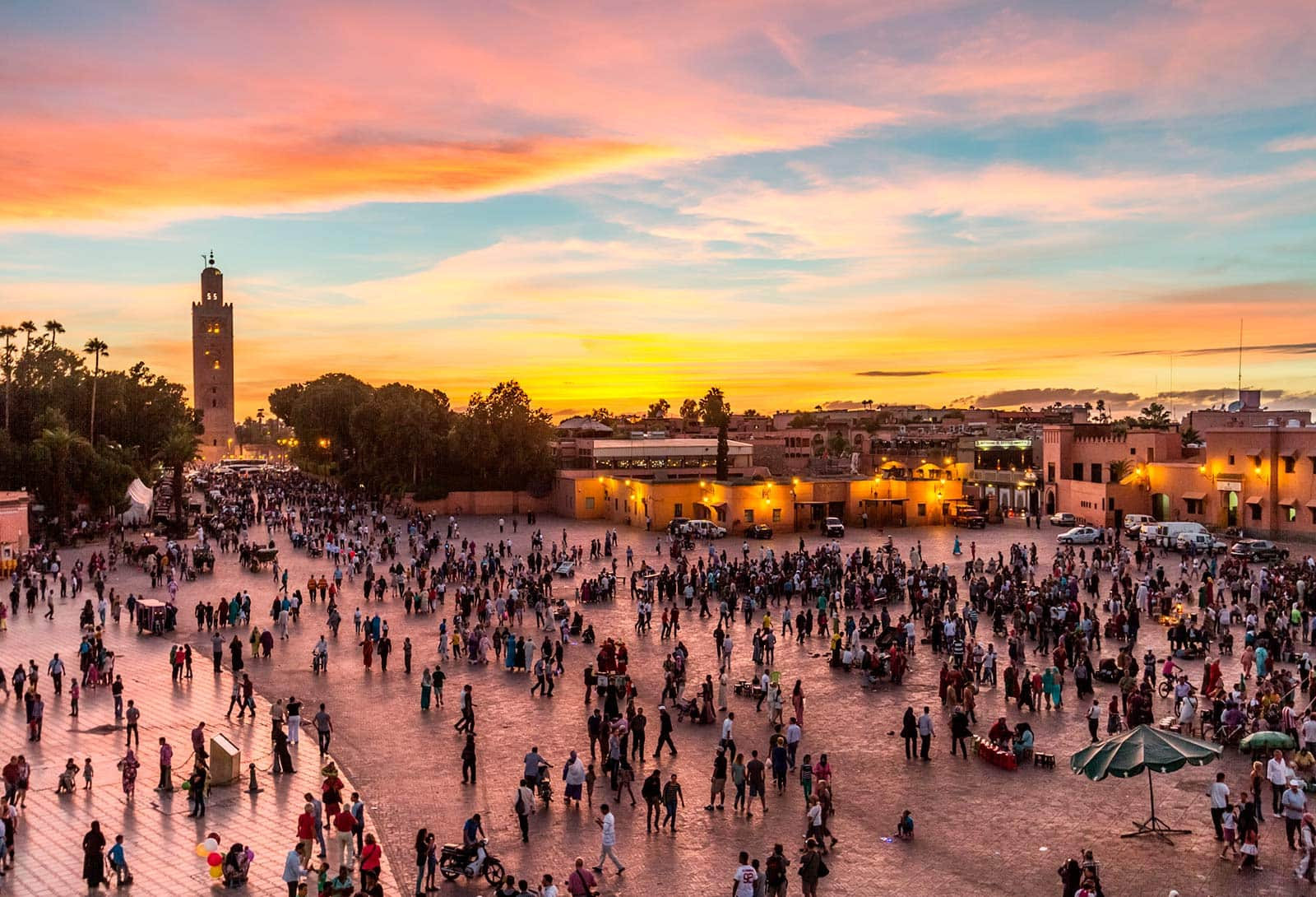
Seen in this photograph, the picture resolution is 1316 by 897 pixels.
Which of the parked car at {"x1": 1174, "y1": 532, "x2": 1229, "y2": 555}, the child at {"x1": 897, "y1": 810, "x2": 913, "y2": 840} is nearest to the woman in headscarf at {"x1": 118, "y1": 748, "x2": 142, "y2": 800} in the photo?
the child at {"x1": 897, "y1": 810, "x2": 913, "y2": 840}

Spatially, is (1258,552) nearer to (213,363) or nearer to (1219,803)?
(1219,803)

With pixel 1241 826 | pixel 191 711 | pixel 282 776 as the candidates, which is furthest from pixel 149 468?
pixel 1241 826

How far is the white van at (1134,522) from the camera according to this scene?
51031mm

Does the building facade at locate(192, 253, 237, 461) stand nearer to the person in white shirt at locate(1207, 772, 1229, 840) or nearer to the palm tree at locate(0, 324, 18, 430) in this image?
the palm tree at locate(0, 324, 18, 430)

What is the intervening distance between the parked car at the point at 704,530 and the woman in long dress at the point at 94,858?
126ft

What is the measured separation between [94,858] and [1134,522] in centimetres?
5015

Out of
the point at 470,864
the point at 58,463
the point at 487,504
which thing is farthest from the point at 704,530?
the point at 470,864

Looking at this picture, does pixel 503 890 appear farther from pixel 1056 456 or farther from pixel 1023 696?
pixel 1056 456

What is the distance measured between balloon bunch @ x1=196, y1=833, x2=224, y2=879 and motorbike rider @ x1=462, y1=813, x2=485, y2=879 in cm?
307

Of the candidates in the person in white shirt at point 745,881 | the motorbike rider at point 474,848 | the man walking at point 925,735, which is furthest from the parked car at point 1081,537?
the motorbike rider at point 474,848

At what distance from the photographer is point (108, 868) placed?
1329 centimetres

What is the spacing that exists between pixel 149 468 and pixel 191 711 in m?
50.4

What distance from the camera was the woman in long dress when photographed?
12750 mm

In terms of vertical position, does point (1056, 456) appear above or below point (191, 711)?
above
